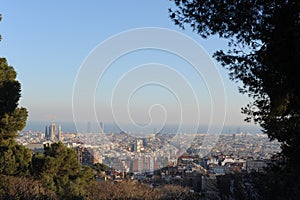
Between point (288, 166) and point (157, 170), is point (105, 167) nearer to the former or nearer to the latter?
point (157, 170)

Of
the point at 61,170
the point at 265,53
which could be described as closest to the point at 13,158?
the point at 61,170

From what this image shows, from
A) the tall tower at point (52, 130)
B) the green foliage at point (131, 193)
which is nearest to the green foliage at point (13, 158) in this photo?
the green foliage at point (131, 193)

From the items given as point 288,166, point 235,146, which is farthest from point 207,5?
point 235,146

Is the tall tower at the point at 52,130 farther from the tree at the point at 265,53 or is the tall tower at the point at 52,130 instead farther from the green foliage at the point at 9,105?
the tree at the point at 265,53

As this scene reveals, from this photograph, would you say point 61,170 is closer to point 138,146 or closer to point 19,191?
point 138,146

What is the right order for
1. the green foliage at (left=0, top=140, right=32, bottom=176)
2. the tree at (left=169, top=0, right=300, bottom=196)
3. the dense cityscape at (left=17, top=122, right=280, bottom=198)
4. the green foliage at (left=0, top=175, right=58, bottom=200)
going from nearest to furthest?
the tree at (left=169, top=0, right=300, bottom=196)
the green foliage at (left=0, top=175, right=58, bottom=200)
the green foliage at (left=0, top=140, right=32, bottom=176)
the dense cityscape at (left=17, top=122, right=280, bottom=198)

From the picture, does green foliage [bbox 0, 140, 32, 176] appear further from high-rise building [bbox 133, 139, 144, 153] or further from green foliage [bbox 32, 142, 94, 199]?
high-rise building [bbox 133, 139, 144, 153]

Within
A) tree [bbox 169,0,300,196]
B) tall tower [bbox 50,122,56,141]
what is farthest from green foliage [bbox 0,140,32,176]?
tall tower [bbox 50,122,56,141]
